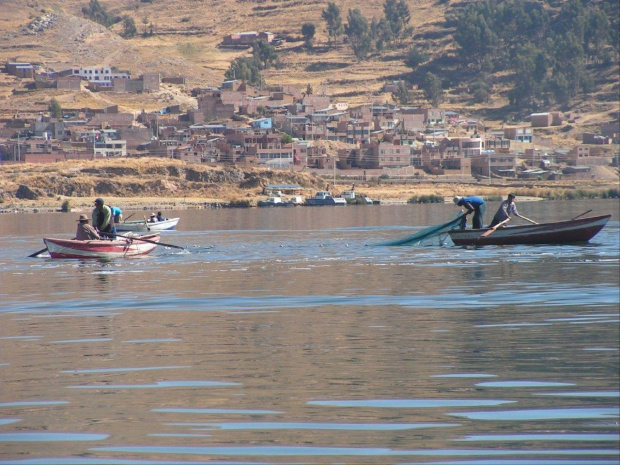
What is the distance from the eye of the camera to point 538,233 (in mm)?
32156

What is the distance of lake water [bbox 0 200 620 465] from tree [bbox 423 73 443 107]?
15244 cm

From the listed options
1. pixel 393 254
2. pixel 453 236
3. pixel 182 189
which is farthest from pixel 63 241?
pixel 182 189

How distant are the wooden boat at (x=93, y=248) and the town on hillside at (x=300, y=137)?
285 ft

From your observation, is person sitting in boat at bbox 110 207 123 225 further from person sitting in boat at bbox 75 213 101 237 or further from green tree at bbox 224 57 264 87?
green tree at bbox 224 57 264 87

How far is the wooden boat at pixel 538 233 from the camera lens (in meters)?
32.1

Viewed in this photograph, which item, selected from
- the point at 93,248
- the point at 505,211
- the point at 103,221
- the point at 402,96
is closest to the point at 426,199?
the point at 505,211

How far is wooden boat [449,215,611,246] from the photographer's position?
105 ft

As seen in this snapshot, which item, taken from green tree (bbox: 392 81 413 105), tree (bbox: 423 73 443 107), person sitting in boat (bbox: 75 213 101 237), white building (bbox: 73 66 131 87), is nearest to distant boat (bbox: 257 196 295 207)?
person sitting in boat (bbox: 75 213 101 237)

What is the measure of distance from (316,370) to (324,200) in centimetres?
8913

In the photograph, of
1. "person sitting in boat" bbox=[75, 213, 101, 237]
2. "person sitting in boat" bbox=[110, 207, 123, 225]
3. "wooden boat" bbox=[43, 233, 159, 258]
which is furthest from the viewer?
"person sitting in boat" bbox=[110, 207, 123, 225]

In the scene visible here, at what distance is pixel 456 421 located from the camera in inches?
344

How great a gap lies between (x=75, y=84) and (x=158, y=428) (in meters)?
156

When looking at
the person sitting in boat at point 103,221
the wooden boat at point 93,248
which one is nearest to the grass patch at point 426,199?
the person sitting in boat at point 103,221

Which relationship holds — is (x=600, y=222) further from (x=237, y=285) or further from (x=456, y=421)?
(x=456, y=421)
